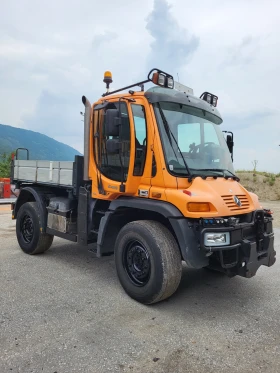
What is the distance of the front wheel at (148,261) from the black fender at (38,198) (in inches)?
80.1

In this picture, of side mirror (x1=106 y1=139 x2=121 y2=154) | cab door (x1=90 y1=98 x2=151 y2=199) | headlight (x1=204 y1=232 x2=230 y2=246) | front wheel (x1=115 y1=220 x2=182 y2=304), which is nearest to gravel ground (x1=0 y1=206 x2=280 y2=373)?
front wheel (x1=115 y1=220 x2=182 y2=304)

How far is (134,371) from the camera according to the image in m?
2.57

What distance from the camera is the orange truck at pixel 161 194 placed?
3.61 m

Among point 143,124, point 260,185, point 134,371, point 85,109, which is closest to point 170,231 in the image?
point 143,124

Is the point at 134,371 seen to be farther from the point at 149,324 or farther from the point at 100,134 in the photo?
the point at 100,134

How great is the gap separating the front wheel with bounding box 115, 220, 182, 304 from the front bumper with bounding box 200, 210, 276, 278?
0.43 m

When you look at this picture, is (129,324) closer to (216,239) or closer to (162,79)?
(216,239)

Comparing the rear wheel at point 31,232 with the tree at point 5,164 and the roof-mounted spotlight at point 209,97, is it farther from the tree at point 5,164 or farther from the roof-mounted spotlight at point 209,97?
the tree at point 5,164

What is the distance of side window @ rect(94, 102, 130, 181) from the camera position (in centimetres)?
416

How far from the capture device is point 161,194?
12.6 feet

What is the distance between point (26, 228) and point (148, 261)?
328cm

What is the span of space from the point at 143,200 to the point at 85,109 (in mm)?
1725

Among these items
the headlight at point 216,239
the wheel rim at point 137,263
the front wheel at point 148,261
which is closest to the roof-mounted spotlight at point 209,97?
the front wheel at point 148,261

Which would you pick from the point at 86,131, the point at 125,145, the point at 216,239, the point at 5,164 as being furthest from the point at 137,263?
the point at 5,164
